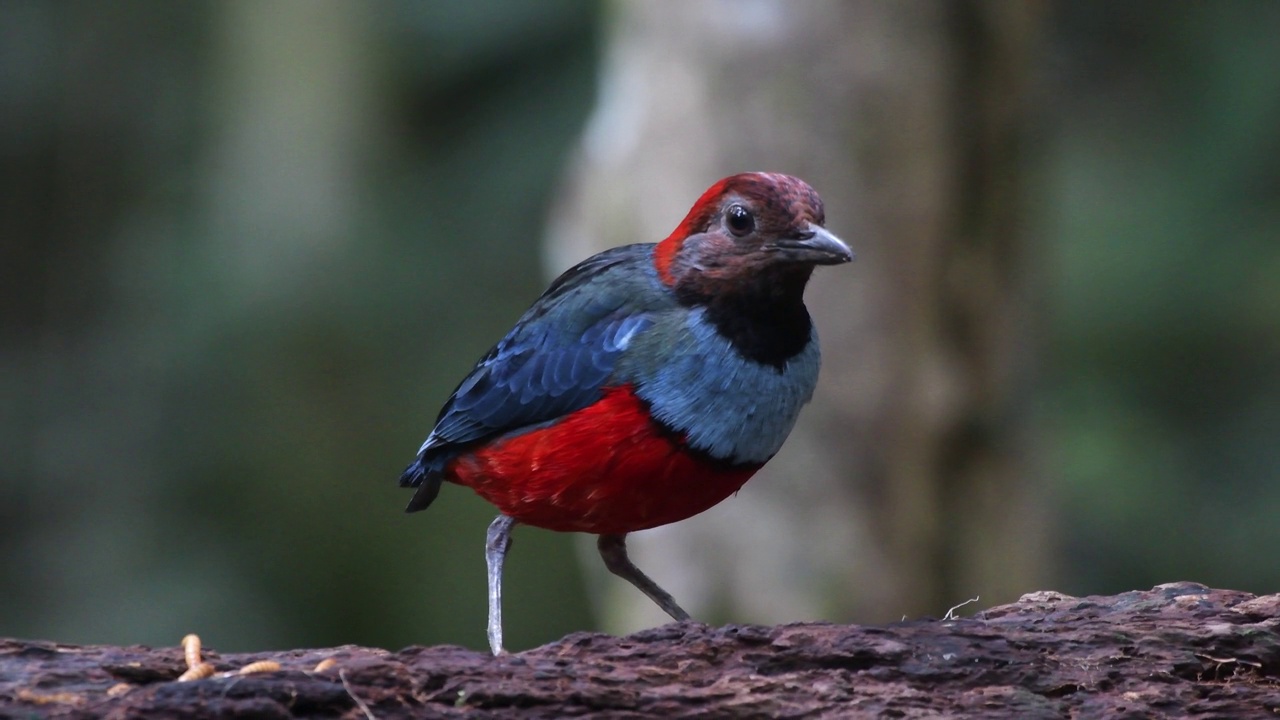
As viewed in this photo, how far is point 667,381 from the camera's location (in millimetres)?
4340

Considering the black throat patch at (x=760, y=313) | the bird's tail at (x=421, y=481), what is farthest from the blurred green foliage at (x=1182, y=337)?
the bird's tail at (x=421, y=481)

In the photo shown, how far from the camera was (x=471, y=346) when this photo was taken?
10625mm


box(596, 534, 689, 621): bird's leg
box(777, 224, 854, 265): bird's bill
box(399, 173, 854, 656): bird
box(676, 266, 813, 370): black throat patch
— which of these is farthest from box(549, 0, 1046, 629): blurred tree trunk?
box(777, 224, 854, 265): bird's bill

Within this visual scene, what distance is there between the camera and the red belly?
427 centimetres

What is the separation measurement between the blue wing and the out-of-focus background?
244 centimetres

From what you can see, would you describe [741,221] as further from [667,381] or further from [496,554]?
[496,554]

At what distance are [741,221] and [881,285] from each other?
8.91ft

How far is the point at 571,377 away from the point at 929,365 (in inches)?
120

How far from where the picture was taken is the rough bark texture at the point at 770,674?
302 cm

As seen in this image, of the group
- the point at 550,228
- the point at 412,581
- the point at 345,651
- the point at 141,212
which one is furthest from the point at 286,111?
the point at 345,651

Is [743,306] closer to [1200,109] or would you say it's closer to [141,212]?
[1200,109]

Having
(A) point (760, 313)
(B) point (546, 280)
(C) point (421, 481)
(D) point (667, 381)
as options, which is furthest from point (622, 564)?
(B) point (546, 280)

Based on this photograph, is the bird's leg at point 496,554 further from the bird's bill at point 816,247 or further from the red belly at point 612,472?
the bird's bill at point 816,247

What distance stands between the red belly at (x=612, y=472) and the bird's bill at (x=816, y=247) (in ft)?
2.08
